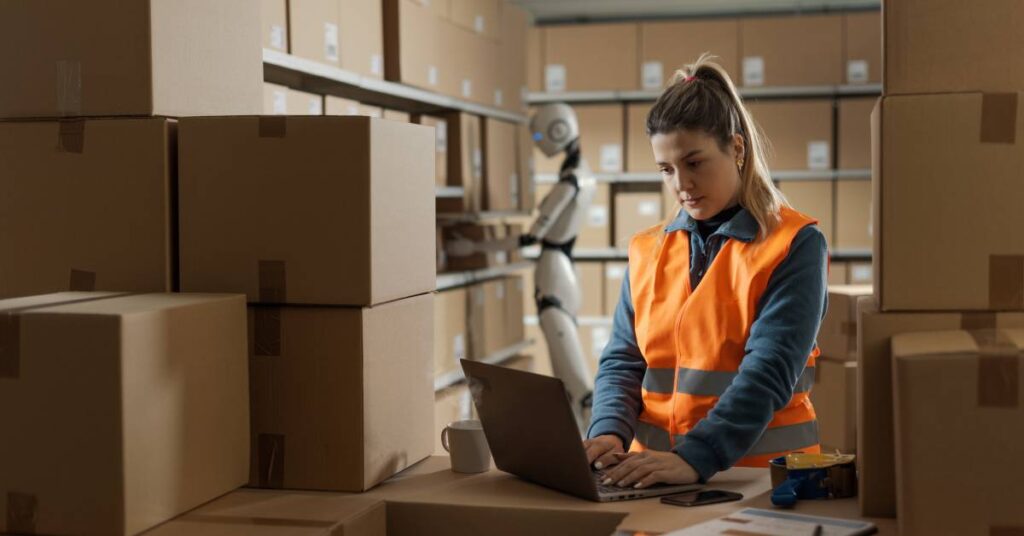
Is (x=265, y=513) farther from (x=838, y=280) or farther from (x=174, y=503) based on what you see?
(x=838, y=280)

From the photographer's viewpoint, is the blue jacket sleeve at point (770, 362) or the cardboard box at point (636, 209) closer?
the blue jacket sleeve at point (770, 362)

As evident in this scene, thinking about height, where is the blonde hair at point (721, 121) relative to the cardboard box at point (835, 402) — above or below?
above

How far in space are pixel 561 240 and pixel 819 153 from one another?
1977mm

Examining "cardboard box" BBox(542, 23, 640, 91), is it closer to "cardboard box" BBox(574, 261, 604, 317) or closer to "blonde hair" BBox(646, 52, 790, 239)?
"cardboard box" BBox(574, 261, 604, 317)

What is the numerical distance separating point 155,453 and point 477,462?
50 cm

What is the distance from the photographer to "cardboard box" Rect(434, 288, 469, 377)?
147 inches

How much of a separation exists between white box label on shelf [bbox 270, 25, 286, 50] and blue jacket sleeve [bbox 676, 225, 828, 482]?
1.58m

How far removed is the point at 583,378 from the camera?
169 inches

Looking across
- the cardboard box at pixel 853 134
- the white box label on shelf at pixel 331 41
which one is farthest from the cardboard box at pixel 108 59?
the cardboard box at pixel 853 134

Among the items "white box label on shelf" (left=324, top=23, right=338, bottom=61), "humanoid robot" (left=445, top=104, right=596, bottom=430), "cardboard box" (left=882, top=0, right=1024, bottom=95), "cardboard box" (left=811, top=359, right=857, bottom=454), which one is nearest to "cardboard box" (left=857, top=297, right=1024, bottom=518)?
"cardboard box" (left=882, top=0, right=1024, bottom=95)

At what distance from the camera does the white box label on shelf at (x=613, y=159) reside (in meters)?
5.80

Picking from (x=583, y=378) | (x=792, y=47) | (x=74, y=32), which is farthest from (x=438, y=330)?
(x=792, y=47)

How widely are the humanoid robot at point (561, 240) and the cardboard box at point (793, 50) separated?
173 centimetres

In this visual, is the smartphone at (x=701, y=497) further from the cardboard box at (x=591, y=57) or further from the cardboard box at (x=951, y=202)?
the cardboard box at (x=591, y=57)
